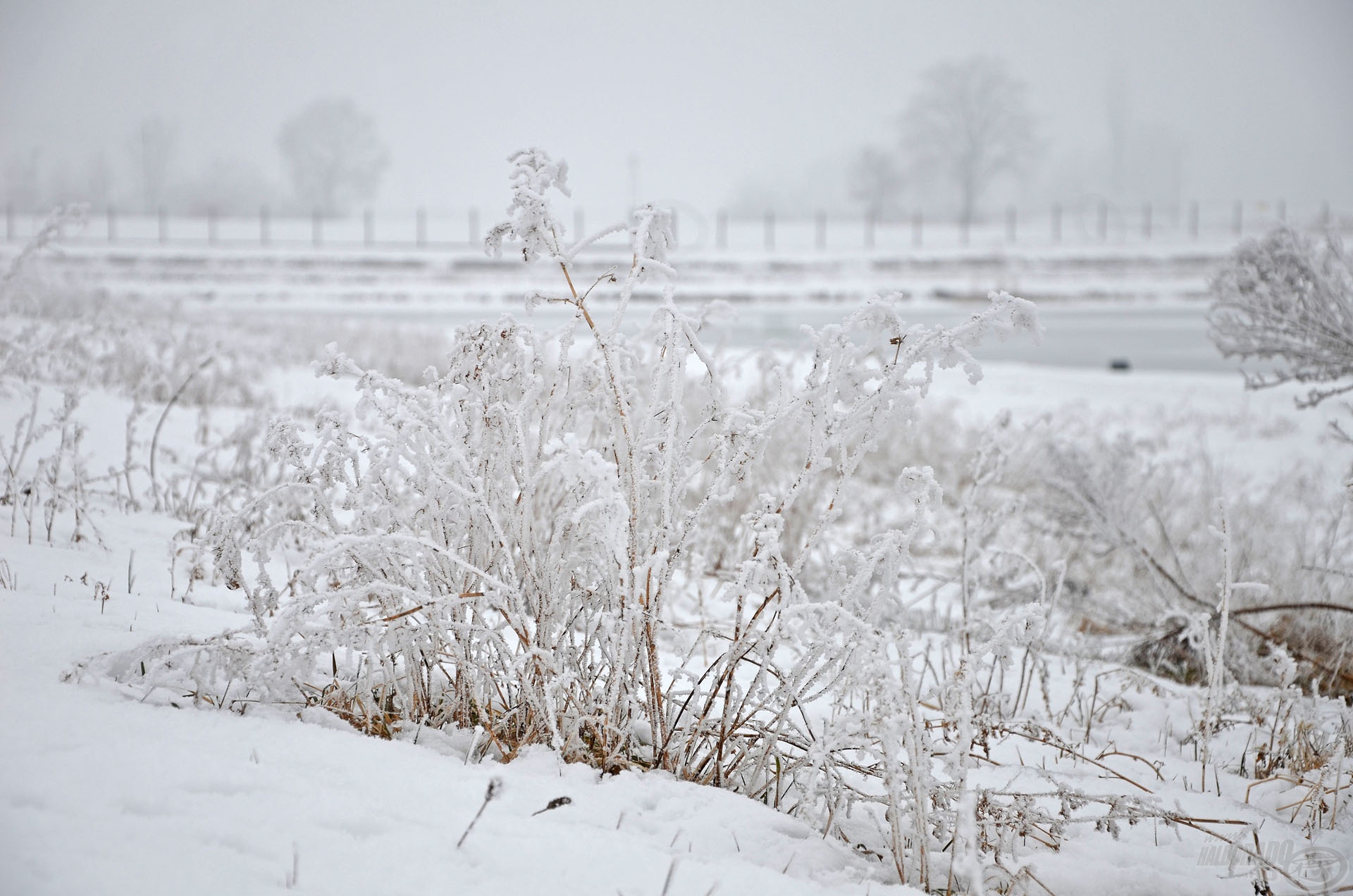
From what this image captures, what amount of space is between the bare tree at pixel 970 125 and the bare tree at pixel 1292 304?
53.3 metres

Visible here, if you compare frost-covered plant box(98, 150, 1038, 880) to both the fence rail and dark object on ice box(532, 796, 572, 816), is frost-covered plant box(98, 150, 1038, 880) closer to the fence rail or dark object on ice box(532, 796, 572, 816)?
dark object on ice box(532, 796, 572, 816)

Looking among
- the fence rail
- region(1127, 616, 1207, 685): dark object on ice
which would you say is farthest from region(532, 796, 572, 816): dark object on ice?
the fence rail

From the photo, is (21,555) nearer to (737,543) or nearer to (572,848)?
(572,848)

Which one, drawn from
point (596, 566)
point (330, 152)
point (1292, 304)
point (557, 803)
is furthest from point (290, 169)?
point (557, 803)

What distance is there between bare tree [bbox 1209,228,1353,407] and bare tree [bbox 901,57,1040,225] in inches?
2099

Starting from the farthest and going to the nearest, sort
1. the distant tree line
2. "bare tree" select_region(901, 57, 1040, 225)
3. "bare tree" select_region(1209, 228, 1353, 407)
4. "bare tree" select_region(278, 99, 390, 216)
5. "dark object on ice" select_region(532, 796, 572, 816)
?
"bare tree" select_region(278, 99, 390, 216) < the distant tree line < "bare tree" select_region(901, 57, 1040, 225) < "bare tree" select_region(1209, 228, 1353, 407) < "dark object on ice" select_region(532, 796, 572, 816)

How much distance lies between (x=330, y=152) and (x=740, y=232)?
29.6 meters

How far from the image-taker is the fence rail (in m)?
35.1

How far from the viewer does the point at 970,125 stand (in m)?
53.8

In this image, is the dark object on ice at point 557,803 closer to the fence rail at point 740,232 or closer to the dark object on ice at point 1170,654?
the dark object on ice at point 1170,654

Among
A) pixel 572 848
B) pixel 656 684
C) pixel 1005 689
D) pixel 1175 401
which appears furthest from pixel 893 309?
pixel 1175 401

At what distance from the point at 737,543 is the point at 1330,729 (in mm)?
2131

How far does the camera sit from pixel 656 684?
1604 millimetres

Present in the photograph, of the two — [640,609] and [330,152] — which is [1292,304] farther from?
[330,152]
